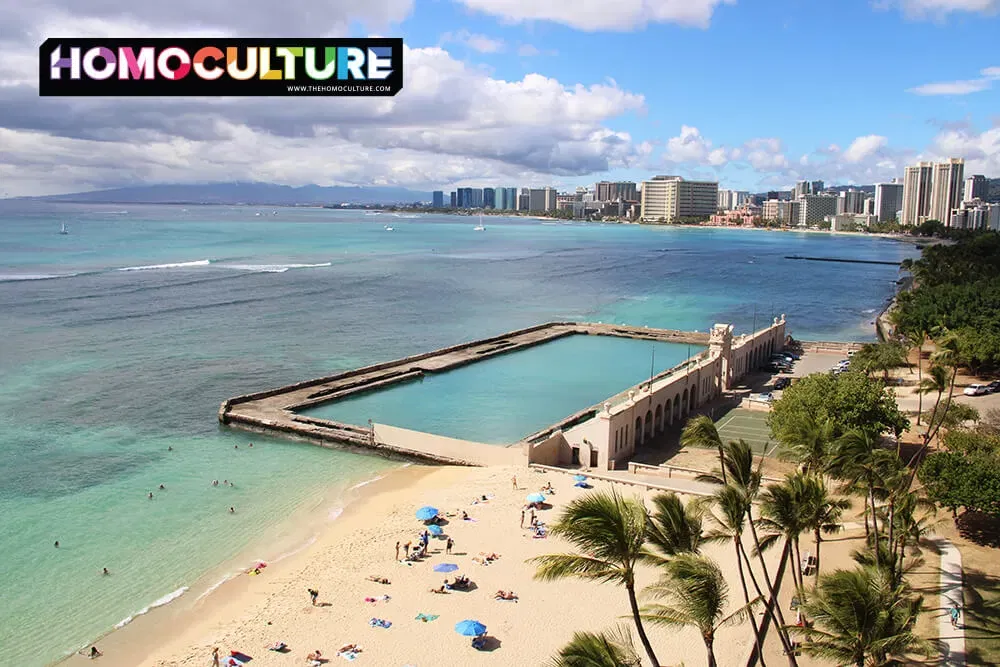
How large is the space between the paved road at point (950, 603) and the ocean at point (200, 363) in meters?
21.7

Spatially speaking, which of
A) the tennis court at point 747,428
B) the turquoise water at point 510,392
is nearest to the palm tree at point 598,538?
the tennis court at point 747,428

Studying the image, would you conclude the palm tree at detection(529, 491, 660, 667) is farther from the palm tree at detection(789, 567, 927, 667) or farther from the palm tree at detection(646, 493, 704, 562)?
the palm tree at detection(789, 567, 927, 667)

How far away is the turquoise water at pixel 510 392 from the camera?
47.2m

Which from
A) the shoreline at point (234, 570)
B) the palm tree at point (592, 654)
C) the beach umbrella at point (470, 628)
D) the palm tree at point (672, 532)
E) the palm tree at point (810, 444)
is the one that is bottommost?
the shoreline at point (234, 570)

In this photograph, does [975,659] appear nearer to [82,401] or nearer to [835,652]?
[835,652]

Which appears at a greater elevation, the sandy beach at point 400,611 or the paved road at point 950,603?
the paved road at point 950,603

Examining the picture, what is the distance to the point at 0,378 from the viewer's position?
55.9 meters

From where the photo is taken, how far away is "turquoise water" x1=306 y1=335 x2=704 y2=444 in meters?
47.2

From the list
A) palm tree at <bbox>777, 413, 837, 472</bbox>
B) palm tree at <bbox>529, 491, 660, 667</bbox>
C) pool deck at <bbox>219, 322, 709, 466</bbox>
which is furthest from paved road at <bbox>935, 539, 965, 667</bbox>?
pool deck at <bbox>219, 322, 709, 466</bbox>

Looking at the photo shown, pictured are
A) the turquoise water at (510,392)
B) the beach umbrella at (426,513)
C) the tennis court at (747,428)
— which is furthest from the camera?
the turquoise water at (510,392)

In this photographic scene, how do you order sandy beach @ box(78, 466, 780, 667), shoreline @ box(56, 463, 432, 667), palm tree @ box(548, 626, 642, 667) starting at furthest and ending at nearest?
shoreline @ box(56, 463, 432, 667), sandy beach @ box(78, 466, 780, 667), palm tree @ box(548, 626, 642, 667)

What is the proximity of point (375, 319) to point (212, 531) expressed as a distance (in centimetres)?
5464

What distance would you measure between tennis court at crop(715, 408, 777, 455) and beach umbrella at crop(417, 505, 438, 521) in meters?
15.7

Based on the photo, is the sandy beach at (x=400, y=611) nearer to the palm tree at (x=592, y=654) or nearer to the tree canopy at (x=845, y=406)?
the tree canopy at (x=845, y=406)
